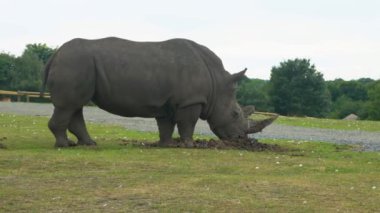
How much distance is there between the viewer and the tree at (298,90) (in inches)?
3093

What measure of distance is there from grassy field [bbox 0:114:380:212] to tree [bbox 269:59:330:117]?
6302cm

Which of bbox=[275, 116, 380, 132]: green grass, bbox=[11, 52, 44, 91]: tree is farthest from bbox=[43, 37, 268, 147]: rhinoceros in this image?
bbox=[11, 52, 44, 91]: tree

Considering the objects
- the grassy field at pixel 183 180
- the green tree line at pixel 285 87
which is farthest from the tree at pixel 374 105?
the grassy field at pixel 183 180

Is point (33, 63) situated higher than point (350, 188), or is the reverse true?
point (33, 63)

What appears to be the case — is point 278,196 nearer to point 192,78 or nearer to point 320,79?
point 192,78

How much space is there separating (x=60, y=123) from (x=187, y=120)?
3.03 m

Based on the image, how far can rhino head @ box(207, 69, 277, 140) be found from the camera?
1720cm

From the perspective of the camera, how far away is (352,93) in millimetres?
113125

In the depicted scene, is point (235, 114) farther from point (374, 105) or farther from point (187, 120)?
point (374, 105)

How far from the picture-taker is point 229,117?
17281 millimetres

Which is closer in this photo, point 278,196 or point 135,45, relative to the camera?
point 278,196

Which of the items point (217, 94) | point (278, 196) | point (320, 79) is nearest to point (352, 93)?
point (320, 79)

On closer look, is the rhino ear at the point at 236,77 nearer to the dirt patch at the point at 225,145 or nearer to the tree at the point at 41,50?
the dirt patch at the point at 225,145

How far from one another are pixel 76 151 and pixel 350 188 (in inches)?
264
